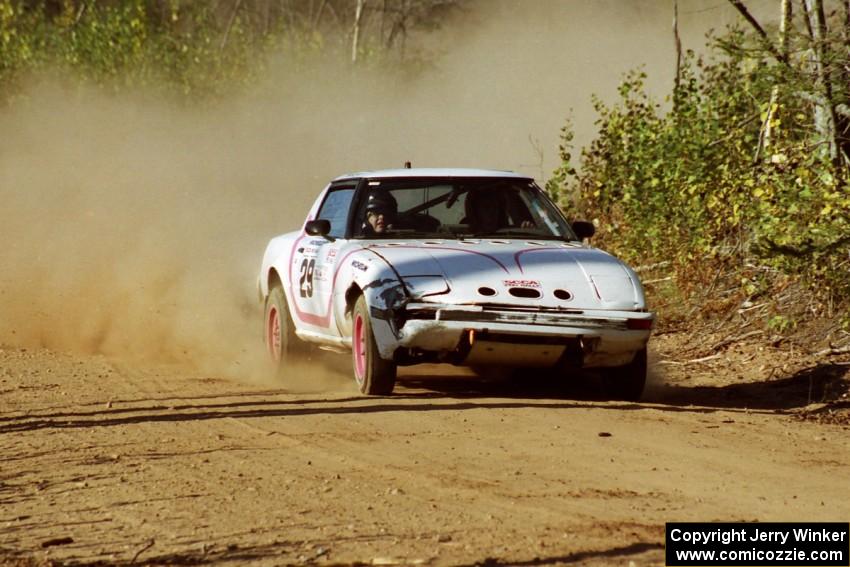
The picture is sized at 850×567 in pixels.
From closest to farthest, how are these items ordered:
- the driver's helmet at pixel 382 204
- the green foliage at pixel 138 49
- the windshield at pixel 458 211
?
the windshield at pixel 458 211 < the driver's helmet at pixel 382 204 < the green foliage at pixel 138 49

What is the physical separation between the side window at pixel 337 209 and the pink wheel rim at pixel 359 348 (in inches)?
43.1

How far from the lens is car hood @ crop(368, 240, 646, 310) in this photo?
958 centimetres

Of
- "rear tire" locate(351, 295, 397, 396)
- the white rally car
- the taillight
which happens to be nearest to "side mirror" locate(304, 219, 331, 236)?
the white rally car

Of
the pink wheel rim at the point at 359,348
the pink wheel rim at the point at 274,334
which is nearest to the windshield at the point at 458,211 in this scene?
the pink wheel rim at the point at 359,348

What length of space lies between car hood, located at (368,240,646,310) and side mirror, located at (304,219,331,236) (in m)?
0.78

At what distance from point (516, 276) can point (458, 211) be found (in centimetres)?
156

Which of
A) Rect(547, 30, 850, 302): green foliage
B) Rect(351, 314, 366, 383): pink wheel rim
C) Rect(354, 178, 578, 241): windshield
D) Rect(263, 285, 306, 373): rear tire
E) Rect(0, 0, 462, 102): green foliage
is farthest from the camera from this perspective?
Rect(0, 0, 462, 102): green foliage

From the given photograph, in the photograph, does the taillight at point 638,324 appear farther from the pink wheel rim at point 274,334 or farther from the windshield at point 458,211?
the pink wheel rim at point 274,334

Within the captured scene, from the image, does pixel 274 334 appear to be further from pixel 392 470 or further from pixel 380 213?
pixel 392 470

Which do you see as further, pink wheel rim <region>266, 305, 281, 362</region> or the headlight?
pink wheel rim <region>266, 305, 281, 362</region>

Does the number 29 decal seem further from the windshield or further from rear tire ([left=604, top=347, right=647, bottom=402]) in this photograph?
rear tire ([left=604, top=347, right=647, bottom=402])

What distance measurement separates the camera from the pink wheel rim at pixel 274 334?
40.2 feet

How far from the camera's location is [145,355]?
13461 mm

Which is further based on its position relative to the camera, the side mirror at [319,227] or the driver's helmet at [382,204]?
the driver's helmet at [382,204]
